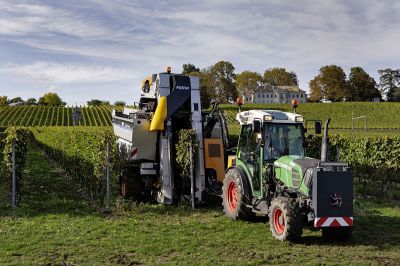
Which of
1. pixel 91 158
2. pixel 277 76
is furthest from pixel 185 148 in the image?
pixel 277 76

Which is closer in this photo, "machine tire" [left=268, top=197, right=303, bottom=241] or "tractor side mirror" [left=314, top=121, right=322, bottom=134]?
"machine tire" [left=268, top=197, right=303, bottom=241]

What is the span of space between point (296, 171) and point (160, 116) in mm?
4601

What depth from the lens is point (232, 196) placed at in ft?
37.7

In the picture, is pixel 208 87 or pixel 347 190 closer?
pixel 347 190

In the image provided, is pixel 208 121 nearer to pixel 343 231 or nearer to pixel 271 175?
pixel 271 175

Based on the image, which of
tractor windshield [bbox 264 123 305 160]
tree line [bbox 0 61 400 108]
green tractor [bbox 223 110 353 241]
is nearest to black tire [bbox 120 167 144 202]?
green tractor [bbox 223 110 353 241]

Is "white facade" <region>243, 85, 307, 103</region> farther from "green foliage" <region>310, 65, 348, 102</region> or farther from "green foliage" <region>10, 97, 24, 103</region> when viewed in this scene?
"green foliage" <region>10, 97, 24, 103</region>

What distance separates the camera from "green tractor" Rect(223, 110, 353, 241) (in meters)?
8.55

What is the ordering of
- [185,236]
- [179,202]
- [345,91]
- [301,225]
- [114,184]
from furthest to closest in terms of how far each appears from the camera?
[345,91]
[114,184]
[179,202]
[185,236]
[301,225]

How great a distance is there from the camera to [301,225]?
28.3ft

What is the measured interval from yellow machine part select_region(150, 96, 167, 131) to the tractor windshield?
10.9ft

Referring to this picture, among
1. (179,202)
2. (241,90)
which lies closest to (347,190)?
(179,202)

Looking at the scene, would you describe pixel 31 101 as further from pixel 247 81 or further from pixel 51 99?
pixel 247 81

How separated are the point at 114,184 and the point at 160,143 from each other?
5607 mm
